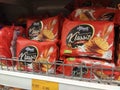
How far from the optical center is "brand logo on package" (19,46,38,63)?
0.99 m

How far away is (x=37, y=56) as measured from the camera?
99 cm

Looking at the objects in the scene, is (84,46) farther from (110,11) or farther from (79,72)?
(110,11)

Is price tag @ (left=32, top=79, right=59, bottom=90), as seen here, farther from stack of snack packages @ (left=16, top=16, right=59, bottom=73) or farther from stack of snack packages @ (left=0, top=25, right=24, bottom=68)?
stack of snack packages @ (left=0, top=25, right=24, bottom=68)

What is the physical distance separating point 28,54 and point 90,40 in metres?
0.28

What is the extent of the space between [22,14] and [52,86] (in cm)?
90

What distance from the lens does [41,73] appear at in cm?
94

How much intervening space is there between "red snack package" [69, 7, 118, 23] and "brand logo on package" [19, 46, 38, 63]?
0.72 ft

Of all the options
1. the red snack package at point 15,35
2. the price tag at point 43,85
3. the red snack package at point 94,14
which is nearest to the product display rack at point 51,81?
the price tag at point 43,85

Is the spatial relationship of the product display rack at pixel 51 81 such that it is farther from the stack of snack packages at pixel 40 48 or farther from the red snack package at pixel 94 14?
the red snack package at pixel 94 14

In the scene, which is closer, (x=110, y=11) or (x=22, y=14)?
(x=110, y=11)

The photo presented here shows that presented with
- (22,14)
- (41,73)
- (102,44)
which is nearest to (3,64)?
(41,73)

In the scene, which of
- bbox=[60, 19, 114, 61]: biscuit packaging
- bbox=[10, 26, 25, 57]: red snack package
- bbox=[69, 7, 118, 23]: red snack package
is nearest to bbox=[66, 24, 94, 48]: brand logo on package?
bbox=[60, 19, 114, 61]: biscuit packaging

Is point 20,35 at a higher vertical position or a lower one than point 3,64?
higher

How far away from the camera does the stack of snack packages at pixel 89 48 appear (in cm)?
87
